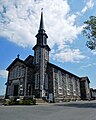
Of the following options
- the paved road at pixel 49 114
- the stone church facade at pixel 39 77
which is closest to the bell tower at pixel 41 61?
the stone church facade at pixel 39 77

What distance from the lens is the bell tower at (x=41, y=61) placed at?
28.1 meters

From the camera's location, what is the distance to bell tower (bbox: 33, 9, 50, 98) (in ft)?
92.3

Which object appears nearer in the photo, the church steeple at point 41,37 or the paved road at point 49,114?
the paved road at point 49,114

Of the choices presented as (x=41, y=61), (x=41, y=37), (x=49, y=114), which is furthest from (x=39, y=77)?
(x=49, y=114)

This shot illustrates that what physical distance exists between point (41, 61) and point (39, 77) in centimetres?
310

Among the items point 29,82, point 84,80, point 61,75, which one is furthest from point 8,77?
point 84,80

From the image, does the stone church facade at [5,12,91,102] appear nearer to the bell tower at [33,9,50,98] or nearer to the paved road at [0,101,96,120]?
the bell tower at [33,9,50,98]

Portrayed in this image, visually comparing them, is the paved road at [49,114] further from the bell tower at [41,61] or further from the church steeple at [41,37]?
the church steeple at [41,37]

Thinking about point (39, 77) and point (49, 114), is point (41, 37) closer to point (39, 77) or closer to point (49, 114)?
point (39, 77)

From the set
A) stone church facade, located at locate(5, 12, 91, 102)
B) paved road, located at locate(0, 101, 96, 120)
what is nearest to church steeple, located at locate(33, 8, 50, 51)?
stone church facade, located at locate(5, 12, 91, 102)

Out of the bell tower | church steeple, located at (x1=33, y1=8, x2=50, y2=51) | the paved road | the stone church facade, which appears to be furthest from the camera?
church steeple, located at (x1=33, y1=8, x2=50, y2=51)

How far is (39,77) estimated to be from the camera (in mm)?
28844

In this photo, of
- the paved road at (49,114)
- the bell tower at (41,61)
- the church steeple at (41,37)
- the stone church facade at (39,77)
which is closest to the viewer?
the paved road at (49,114)

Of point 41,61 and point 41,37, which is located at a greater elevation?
point 41,37
